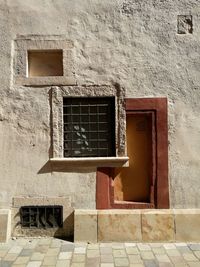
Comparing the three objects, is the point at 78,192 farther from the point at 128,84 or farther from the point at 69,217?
the point at 128,84

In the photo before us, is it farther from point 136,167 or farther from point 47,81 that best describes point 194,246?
point 47,81

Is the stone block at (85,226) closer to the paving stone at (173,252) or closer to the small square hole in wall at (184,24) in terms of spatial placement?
the paving stone at (173,252)

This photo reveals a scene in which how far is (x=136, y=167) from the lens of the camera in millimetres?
4797

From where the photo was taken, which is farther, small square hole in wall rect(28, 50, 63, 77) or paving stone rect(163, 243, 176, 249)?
small square hole in wall rect(28, 50, 63, 77)

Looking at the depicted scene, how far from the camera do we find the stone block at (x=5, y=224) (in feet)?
14.7

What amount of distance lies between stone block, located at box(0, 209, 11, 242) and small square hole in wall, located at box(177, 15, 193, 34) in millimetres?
3242

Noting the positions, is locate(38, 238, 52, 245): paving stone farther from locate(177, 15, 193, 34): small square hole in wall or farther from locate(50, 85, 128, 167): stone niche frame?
locate(177, 15, 193, 34): small square hole in wall

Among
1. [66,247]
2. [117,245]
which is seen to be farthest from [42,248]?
[117,245]

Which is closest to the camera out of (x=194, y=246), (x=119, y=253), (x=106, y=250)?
(x=119, y=253)

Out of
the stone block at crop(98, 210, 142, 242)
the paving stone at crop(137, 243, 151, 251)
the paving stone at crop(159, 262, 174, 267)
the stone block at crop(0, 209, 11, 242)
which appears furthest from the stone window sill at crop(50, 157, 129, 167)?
the paving stone at crop(159, 262, 174, 267)

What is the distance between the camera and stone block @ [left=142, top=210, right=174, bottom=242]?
175 inches

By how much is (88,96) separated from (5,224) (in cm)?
194

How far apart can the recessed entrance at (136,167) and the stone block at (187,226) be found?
501mm

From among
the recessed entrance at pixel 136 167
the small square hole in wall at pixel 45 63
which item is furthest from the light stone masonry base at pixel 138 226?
the small square hole in wall at pixel 45 63
